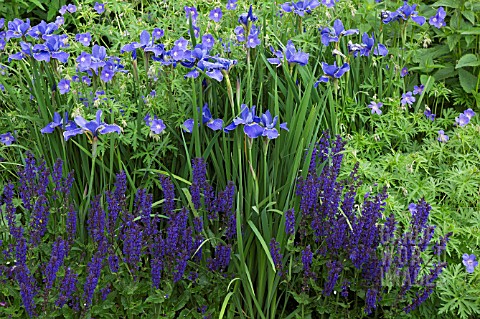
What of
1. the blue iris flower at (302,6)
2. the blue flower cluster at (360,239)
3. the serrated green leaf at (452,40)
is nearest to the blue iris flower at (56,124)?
the blue flower cluster at (360,239)

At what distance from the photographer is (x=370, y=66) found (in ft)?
11.5

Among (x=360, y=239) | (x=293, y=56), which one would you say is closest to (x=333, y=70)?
(x=293, y=56)

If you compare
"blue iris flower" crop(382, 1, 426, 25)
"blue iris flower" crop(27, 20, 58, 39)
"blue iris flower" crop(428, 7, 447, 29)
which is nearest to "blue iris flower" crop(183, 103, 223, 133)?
"blue iris flower" crop(27, 20, 58, 39)

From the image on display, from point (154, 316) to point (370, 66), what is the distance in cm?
173

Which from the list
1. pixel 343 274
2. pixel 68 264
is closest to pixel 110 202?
pixel 68 264

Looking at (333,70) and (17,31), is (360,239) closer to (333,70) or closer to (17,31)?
(333,70)

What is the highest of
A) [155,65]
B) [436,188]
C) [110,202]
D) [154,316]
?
[155,65]

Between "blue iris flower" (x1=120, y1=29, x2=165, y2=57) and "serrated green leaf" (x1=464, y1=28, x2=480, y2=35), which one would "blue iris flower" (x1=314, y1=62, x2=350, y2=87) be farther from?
"serrated green leaf" (x1=464, y1=28, x2=480, y2=35)

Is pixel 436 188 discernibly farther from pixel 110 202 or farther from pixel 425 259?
pixel 110 202

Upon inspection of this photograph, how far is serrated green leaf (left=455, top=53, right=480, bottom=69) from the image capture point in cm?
366

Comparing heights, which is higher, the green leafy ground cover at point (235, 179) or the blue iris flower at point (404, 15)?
the blue iris flower at point (404, 15)

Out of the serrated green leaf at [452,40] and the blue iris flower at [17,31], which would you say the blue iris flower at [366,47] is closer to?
the serrated green leaf at [452,40]

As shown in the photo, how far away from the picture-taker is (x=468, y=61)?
3.68 metres

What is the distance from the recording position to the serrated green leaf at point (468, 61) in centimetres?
366
